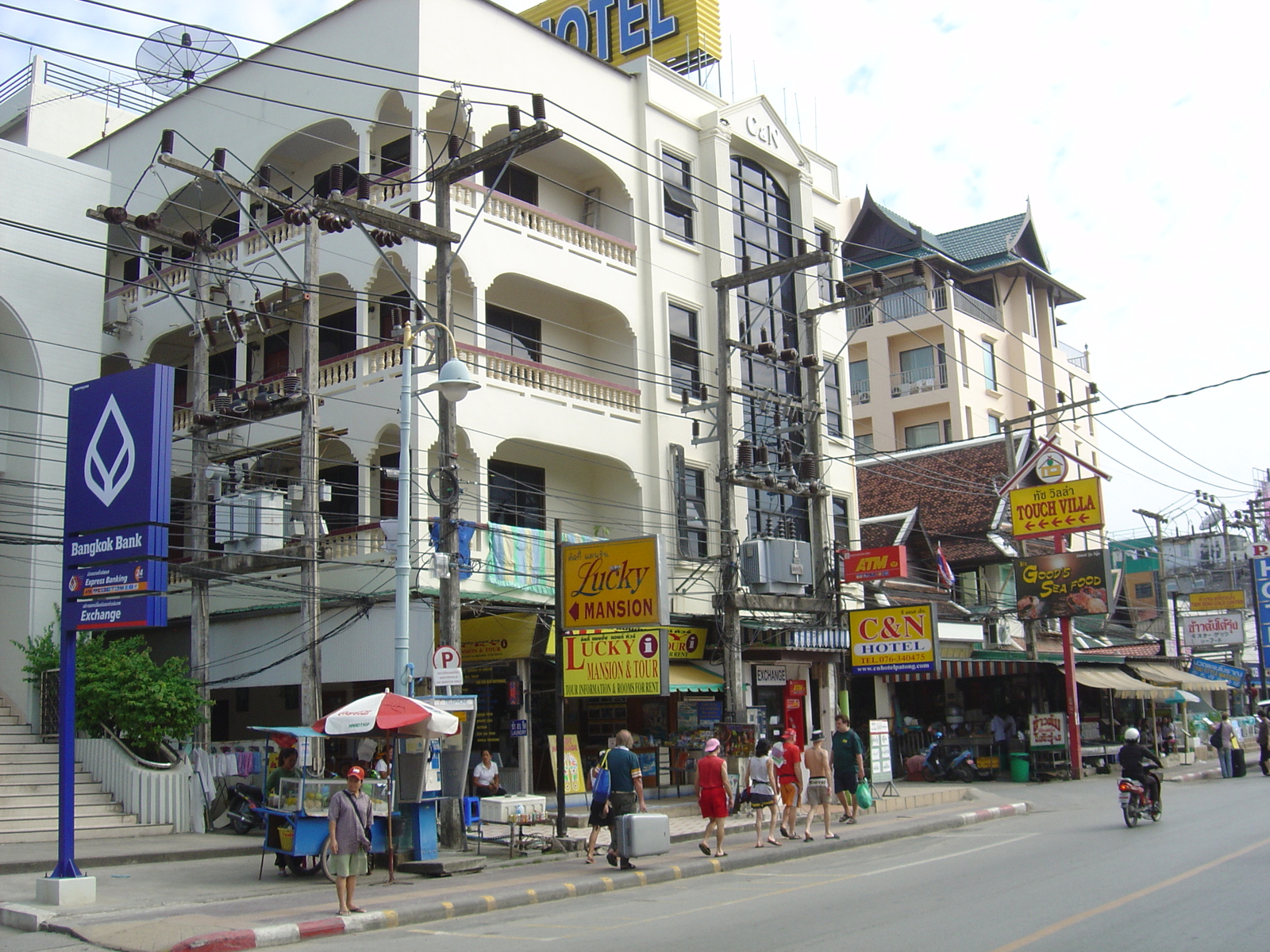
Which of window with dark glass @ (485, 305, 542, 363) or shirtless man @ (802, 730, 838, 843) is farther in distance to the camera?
window with dark glass @ (485, 305, 542, 363)

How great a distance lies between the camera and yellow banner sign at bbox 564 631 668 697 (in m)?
18.0

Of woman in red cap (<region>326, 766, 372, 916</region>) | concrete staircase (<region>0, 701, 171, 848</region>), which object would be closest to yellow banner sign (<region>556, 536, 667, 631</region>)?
woman in red cap (<region>326, 766, 372, 916</region>)

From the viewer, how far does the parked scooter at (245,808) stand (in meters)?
19.7

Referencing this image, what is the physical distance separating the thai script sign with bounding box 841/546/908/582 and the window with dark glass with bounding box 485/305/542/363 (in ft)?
28.9

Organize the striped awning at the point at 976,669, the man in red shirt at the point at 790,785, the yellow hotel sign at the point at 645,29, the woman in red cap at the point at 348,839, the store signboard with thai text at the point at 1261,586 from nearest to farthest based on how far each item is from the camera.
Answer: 1. the woman in red cap at the point at 348,839
2. the man in red shirt at the point at 790,785
3. the striped awning at the point at 976,669
4. the yellow hotel sign at the point at 645,29
5. the store signboard with thai text at the point at 1261,586

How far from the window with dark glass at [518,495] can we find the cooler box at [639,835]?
11.2 meters

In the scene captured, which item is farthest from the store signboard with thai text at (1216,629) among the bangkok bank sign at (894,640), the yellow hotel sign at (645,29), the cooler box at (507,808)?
the cooler box at (507,808)

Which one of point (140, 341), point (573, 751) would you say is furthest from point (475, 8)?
point (573, 751)

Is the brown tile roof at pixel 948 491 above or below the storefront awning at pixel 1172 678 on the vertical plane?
above

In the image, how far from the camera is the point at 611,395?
88.3 ft

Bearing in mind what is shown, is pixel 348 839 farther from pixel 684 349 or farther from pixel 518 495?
pixel 684 349

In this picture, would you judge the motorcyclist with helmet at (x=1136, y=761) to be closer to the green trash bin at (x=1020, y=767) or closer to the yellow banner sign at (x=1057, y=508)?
the green trash bin at (x=1020, y=767)

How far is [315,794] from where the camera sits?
588 inches

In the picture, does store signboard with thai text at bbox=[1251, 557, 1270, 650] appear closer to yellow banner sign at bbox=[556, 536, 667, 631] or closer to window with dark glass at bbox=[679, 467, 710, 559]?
window with dark glass at bbox=[679, 467, 710, 559]
